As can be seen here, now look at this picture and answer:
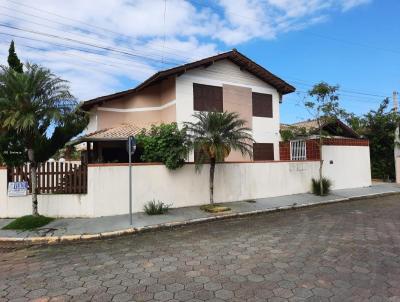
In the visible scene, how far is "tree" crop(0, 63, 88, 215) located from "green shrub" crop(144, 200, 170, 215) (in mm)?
3462

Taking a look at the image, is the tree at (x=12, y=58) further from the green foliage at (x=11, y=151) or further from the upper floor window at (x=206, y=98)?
the upper floor window at (x=206, y=98)

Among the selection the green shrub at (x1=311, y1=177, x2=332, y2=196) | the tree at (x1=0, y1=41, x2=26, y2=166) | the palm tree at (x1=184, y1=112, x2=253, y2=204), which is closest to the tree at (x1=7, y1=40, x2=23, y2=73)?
the tree at (x1=0, y1=41, x2=26, y2=166)

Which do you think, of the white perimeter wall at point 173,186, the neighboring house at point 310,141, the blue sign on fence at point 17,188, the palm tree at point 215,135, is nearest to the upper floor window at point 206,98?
the neighboring house at point 310,141

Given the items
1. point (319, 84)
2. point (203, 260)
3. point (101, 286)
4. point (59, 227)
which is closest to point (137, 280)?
point (101, 286)

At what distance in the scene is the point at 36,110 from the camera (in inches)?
394

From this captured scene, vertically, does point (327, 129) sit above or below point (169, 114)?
below

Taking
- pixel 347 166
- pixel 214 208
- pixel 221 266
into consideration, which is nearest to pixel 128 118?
pixel 214 208

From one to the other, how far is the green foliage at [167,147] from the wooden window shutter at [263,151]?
704 centimetres

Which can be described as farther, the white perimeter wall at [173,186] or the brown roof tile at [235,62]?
the brown roof tile at [235,62]

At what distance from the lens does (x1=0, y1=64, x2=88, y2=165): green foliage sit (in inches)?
381

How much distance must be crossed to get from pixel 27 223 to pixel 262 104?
539 inches

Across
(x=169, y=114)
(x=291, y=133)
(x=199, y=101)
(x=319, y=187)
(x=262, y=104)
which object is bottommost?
(x=319, y=187)

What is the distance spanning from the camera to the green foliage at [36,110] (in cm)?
969

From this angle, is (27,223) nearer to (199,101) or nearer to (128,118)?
(128,118)
